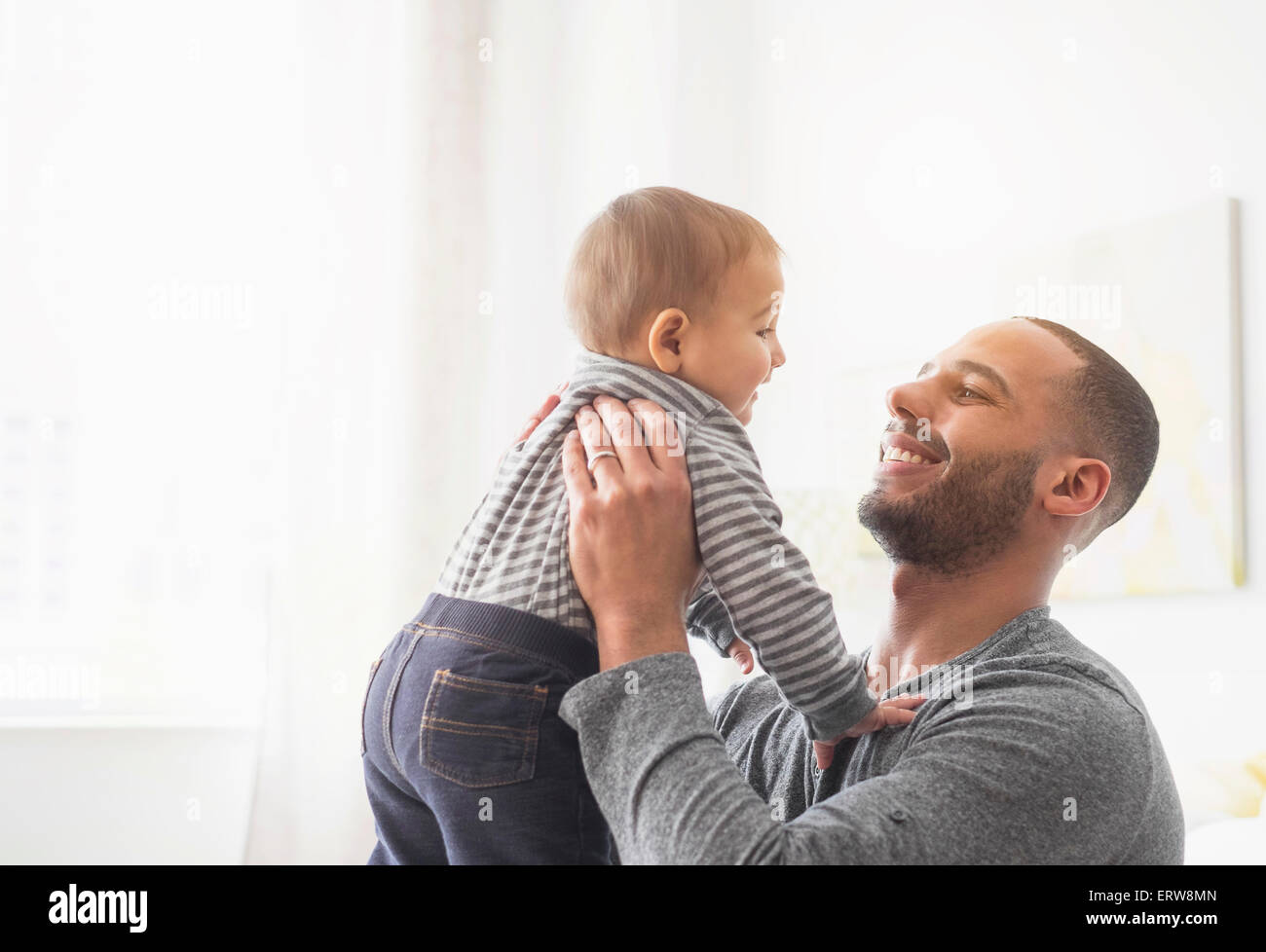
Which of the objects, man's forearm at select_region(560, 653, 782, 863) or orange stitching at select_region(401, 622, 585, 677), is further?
orange stitching at select_region(401, 622, 585, 677)

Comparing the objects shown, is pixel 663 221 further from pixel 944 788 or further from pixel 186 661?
pixel 186 661

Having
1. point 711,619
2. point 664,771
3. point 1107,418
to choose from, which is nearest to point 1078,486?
point 1107,418

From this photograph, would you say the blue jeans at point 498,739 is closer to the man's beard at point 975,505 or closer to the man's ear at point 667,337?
the man's ear at point 667,337

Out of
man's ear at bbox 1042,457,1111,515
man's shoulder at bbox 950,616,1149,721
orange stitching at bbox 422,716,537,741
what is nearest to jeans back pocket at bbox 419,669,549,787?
orange stitching at bbox 422,716,537,741

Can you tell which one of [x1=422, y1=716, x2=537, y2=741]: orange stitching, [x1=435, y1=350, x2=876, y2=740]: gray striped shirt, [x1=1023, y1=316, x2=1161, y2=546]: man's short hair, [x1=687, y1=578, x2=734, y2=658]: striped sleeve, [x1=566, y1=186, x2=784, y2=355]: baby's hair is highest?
[x1=566, y1=186, x2=784, y2=355]: baby's hair

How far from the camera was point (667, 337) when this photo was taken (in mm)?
1234

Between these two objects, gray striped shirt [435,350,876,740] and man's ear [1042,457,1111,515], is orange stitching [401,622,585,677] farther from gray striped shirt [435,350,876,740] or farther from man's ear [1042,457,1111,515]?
man's ear [1042,457,1111,515]

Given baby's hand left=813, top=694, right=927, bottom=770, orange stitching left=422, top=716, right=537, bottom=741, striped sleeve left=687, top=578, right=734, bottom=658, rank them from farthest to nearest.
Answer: striped sleeve left=687, top=578, right=734, bottom=658 < baby's hand left=813, top=694, right=927, bottom=770 < orange stitching left=422, top=716, right=537, bottom=741

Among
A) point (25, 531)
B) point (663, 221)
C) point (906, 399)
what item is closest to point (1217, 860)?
point (906, 399)

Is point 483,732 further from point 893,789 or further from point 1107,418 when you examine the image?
point 1107,418

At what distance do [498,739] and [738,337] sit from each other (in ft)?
1.65

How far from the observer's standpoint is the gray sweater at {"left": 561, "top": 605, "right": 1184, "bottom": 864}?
0.95 meters

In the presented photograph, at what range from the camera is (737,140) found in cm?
355

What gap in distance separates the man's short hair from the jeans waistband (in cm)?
70
